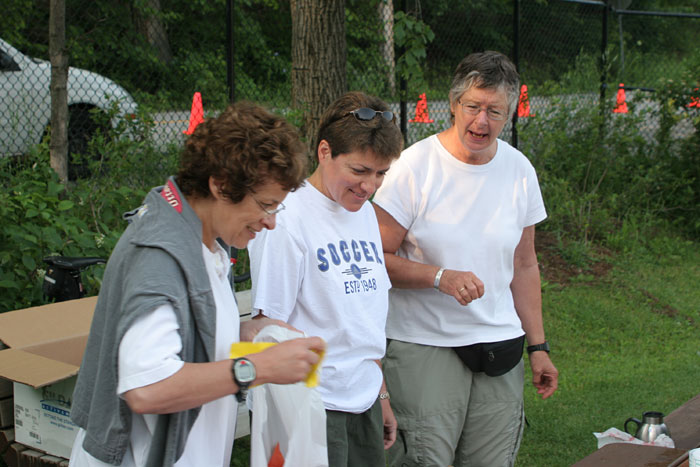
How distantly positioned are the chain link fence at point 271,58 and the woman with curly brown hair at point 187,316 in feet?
13.2

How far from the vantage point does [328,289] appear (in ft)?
7.32

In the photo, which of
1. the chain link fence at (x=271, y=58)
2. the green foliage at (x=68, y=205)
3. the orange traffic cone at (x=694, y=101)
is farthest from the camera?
the orange traffic cone at (x=694, y=101)

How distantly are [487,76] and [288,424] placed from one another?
1.43 m

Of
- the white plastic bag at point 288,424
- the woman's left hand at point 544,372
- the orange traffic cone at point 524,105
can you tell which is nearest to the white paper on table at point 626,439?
the woman's left hand at point 544,372

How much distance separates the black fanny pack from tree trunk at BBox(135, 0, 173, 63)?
917cm

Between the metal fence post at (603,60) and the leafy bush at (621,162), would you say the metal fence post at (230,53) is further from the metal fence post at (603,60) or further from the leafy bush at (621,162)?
the metal fence post at (603,60)

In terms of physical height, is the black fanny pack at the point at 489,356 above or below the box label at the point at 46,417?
above

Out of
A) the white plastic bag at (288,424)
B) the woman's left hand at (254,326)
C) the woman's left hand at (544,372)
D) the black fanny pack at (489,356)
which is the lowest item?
the woman's left hand at (544,372)

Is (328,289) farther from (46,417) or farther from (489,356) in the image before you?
(46,417)

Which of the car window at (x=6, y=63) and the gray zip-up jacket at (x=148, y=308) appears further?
the car window at (x=6, y=63)

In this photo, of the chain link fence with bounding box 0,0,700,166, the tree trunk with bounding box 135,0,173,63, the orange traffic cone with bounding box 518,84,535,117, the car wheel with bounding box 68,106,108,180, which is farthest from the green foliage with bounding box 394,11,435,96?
the tree trunk with bounding box 135,0,173,63

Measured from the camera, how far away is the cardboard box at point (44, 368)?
111 inches

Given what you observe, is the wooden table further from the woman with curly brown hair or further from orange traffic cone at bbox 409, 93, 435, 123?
orange traffic cone at bbox 409, 93, 435, 123

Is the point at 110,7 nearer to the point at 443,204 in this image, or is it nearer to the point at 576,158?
the point at 576,158
